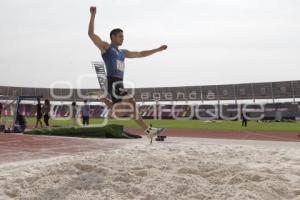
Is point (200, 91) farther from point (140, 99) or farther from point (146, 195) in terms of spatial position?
point (146, 195)

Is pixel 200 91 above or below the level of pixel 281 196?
above

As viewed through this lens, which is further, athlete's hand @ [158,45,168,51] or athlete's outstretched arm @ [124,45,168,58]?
athlete's hand @ [158,45,168,51]

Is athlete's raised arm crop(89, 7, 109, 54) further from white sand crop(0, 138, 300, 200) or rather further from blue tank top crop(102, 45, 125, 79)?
white sand crop(0, 138, 300, 200)

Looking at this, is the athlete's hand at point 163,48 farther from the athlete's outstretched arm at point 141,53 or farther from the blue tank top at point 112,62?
the blue tank top at point 112,62

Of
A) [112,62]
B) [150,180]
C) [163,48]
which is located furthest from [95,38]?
[150,180]

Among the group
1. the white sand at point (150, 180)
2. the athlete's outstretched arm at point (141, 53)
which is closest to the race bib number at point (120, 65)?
the athlete's outstretched arm at point (141, 53)

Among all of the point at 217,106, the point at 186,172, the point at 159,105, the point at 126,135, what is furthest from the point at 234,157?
the point at 159,105

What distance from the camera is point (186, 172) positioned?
212 inches

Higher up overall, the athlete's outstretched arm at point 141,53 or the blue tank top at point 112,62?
the athlete's outstretched arm at point 141,53

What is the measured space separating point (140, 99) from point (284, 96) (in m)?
21.8

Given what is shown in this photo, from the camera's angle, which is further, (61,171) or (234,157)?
(234,157)

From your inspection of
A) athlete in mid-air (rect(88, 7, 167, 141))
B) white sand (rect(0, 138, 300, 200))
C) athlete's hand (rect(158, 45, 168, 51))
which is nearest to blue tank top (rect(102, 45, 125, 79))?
athlete in mid-air (rect(88, 7, 167, 141))

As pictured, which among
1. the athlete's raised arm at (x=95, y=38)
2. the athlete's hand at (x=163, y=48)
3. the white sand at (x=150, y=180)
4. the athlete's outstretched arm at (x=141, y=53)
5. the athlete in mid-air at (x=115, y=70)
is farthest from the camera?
the athlete's hand at (x=163, y=48)

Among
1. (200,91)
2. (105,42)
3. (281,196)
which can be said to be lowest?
(281,196)
